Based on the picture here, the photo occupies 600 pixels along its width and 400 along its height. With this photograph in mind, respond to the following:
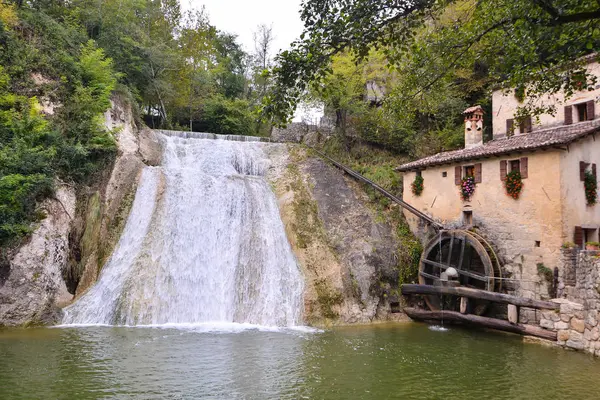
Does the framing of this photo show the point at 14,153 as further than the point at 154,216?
No

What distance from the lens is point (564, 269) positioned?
14797mm

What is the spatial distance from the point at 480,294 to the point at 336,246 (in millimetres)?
5782

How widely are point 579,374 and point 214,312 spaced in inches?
425

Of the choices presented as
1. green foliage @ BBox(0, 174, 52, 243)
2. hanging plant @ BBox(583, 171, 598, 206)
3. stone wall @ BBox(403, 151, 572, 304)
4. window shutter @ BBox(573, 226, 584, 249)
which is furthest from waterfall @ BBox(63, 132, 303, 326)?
hanging plant @ BBox(583, 171, 598, 206)

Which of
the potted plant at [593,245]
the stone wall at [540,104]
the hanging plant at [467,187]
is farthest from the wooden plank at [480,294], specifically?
the stone wall at [540,104]

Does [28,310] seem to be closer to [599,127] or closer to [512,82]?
[512,82]

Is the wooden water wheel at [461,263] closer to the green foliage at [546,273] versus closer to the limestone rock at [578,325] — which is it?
the green foliage at [546,273]

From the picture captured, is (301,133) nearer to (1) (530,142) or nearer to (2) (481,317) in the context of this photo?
(1) (530,142)

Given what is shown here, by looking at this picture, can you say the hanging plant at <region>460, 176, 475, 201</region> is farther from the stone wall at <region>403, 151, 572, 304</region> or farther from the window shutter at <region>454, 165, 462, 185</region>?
the window shutter at <region>454, 165, 462, 185</region>

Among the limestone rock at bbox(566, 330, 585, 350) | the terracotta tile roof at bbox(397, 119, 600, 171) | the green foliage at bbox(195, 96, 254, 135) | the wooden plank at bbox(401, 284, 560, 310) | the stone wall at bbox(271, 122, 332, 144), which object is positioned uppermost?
the green foliage at bbox(195, 96, 254, 135)

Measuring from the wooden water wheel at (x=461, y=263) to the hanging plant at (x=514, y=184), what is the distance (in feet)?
7.03

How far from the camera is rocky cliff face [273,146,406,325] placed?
15984mm

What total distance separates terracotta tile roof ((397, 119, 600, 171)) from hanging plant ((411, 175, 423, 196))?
659 mm

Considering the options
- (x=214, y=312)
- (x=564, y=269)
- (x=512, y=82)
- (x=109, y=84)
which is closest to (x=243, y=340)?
(x=214, y=312)
